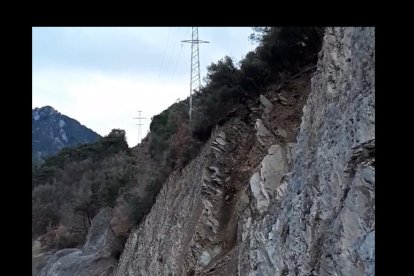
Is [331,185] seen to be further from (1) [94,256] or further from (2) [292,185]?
(1) [94,256]

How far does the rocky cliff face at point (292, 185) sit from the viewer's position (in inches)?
308

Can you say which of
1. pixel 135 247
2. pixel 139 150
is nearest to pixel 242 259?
pixel 135 247

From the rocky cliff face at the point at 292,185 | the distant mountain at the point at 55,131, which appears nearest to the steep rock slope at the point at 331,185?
the rocky cliff face at the point at 292,185

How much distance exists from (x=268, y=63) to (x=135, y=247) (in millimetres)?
11779

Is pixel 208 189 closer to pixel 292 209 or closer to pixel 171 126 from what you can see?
pixel 292 209

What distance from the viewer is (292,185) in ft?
34.9

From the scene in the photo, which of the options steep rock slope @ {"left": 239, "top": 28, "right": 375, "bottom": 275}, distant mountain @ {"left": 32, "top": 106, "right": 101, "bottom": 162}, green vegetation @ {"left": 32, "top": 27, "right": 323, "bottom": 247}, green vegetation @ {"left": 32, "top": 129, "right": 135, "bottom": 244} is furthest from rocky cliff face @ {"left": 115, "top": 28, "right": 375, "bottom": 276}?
distant mountain @ {"left": 32, "top": 106, "right": 101, "bottom": 162}

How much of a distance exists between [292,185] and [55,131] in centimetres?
10178

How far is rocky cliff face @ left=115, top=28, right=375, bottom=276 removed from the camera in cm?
783

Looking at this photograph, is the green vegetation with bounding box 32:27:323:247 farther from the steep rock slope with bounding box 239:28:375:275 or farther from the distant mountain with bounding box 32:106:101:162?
the distant mountain with bounding box 32:106:101:162

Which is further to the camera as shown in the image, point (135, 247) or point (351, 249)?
point (135, 247)

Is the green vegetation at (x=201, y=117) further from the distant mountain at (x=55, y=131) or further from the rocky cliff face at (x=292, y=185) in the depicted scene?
the distant mountain at (x=55, y=131)

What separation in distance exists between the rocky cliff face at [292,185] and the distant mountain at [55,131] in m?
86.8
